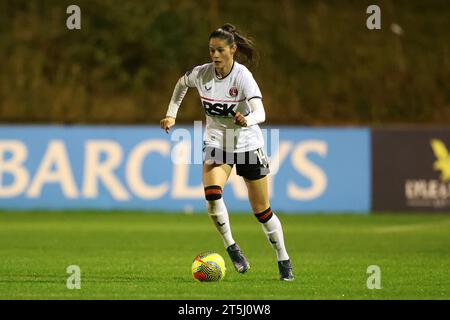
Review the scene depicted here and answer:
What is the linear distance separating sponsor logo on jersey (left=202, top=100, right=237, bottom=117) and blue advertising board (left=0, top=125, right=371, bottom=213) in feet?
33.0

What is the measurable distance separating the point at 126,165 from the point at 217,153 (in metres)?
10.6

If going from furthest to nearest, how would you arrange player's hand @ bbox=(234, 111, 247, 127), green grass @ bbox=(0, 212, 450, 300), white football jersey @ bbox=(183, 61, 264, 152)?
1. white football jersey @ bbox=(183, 61, 264, 152)
2. player's hand @ bbox=(234, 111, 247, 127)
3. green grass @ bbox=(0, 212, 450, 300)

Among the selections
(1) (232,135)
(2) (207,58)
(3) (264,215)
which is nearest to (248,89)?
(1) (232,135)

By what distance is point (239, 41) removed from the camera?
32.6 ft

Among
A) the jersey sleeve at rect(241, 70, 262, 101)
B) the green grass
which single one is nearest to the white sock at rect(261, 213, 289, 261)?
the green grass

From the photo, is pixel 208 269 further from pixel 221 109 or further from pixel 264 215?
pixel 221 109

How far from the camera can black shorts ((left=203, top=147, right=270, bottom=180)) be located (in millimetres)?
9898

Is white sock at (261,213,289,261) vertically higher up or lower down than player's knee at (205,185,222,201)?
lower down

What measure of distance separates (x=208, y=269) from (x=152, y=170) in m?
10.7

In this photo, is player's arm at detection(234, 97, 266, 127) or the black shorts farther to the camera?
the black shorts

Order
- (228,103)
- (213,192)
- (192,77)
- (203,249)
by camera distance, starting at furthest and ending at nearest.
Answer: (203,249) < (192,77) < (213,192) < (228,103)

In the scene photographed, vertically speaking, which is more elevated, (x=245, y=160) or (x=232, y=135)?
(x=232, y=135)

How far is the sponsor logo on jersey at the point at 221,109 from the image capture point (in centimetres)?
988

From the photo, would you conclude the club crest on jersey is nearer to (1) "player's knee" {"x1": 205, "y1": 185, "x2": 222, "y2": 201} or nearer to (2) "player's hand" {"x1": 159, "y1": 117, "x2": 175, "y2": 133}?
(2) "player's hand" {"x1": 159, "y1": 117, "x2": 175, "y2": 133}
